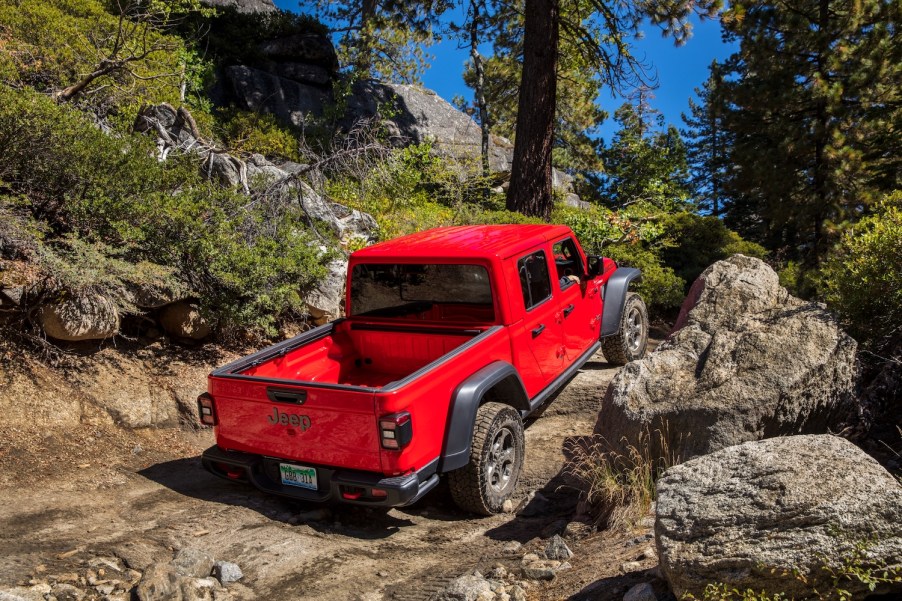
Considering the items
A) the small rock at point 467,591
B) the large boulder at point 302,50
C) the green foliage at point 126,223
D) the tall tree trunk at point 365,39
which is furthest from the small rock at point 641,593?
the large boulder at point 302,50

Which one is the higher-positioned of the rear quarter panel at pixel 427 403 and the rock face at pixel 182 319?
the rock face at pixel 182 319

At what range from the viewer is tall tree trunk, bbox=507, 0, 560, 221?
12148 mm

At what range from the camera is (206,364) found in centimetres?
738

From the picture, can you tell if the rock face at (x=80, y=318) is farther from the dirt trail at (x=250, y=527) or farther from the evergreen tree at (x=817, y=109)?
the evergreen tree at (x=817, y=109)

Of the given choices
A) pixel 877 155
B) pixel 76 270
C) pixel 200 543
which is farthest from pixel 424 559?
pixel 877 155

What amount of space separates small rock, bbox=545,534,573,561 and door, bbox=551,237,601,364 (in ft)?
7.92

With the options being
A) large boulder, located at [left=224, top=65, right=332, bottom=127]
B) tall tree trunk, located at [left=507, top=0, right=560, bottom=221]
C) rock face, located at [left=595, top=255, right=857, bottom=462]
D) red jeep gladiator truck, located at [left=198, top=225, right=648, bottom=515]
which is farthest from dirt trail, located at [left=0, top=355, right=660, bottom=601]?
large boulder, located at [left=224, top=65, right=332, bottom=127]

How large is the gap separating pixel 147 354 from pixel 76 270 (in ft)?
4.97

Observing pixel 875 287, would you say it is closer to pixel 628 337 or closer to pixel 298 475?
pixel 628 337

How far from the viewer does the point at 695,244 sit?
Result: 45.5 ft

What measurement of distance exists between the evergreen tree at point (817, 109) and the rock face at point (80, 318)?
10626mm

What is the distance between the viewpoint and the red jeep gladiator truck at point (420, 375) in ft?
13.9

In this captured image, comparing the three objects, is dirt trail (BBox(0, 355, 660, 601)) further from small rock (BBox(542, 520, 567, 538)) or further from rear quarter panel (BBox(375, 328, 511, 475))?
rear quarter panel (BBox(375, 328, 511, 475))

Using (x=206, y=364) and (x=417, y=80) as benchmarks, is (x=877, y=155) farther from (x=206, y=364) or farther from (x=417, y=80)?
(x=417, y=80)
